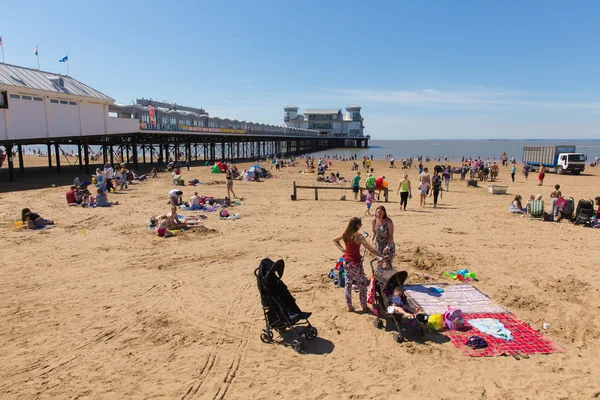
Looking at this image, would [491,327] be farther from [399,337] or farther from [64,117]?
[64,117]

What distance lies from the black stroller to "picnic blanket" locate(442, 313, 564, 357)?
1.93 meters

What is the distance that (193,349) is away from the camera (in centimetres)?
488

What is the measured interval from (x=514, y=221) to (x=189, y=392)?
12147 millimetres

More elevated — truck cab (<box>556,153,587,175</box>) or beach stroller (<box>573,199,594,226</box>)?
truck cab (<box>556,153,587,175</box>)

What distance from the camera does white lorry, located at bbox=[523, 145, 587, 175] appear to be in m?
32.5

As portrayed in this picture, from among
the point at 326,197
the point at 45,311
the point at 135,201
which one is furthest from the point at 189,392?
the point at 326,197

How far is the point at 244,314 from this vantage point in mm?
5859

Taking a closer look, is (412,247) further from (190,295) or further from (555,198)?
(555,198)

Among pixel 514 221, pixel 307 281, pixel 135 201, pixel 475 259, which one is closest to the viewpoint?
pixel 307 281

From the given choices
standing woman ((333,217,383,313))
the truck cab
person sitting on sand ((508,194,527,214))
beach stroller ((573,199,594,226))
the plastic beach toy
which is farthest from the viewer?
the truck cab

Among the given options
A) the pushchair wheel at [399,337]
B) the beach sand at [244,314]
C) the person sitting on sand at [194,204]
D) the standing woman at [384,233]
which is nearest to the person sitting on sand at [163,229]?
the beach sand at [244,314]

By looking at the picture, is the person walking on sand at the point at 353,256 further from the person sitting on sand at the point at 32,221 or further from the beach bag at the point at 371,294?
the person sitting on sand at the point at 32,221

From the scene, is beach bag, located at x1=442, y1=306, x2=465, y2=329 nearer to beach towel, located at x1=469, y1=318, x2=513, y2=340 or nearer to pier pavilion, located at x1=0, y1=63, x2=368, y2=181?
beach towel, located at x1=469, y1=318, x2=513, y2=340

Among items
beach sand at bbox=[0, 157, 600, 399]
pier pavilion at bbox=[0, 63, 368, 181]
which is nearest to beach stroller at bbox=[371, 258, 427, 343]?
beach sand at bbox=[0, 157, 600, 399]
